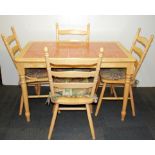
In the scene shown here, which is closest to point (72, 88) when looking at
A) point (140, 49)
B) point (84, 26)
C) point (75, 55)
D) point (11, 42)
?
point (75, 55)

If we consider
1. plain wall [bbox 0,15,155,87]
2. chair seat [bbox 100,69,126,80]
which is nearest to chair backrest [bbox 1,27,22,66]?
plain wall [bbox 0,15,155,87]

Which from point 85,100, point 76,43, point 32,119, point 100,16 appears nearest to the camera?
point 85,100

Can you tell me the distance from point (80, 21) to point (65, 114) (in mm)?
1241

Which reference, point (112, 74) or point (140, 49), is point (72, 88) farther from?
point (140, 49)

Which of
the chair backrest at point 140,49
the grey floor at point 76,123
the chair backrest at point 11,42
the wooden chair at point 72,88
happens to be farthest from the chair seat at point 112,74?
the chair backrest at point 11,42

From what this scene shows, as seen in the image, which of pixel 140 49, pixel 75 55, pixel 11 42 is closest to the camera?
pixel 75 55

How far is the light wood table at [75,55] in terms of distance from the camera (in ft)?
5.60

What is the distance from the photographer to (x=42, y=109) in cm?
230

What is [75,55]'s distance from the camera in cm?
182

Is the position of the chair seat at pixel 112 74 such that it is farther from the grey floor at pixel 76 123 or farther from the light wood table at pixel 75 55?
the grey floor at pixel 76 123

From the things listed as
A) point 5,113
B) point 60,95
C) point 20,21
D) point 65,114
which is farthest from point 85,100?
point 20,21

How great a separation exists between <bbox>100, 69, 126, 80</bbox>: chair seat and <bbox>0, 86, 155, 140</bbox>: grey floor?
0.48 m

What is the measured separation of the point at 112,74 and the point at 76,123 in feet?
2.18
